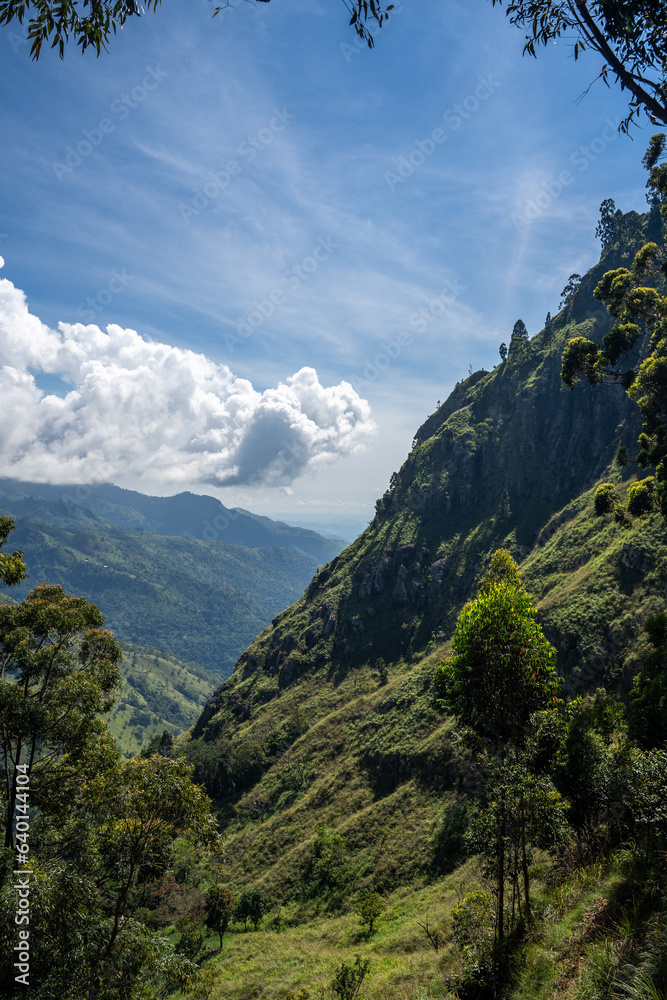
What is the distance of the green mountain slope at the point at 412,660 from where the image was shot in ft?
143

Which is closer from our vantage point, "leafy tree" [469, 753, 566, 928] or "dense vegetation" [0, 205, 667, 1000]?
"dense vegetation" [0, 205, 667, 1000]

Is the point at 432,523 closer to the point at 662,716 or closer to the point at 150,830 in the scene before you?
the point at 662,716

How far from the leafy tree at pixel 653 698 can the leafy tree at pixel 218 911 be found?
54340 mm

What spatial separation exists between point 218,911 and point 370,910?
76.5 feet

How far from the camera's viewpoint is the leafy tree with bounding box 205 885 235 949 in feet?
167

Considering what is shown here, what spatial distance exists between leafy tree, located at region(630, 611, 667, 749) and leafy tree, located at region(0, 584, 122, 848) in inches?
880

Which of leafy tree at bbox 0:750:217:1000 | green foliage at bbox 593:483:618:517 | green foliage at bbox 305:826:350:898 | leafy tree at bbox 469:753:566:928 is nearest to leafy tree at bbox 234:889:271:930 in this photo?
green foliage at bbox 305:826:350:898

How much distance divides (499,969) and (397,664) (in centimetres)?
9154

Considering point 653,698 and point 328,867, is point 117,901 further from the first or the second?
point 328,867

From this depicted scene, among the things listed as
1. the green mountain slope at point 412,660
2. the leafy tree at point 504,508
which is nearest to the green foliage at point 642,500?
the green mountain slope at point 412,660

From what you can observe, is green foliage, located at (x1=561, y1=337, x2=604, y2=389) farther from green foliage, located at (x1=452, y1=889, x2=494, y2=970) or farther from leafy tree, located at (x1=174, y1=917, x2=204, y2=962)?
leafy tree, located at (x1=174, y1=917, x2=204, y2=962)

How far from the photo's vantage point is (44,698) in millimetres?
16391

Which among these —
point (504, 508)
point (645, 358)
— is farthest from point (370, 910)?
point (504, 508)

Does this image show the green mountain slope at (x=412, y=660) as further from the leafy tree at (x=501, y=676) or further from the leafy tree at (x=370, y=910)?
the leafy tree at (x=501, y=676)
